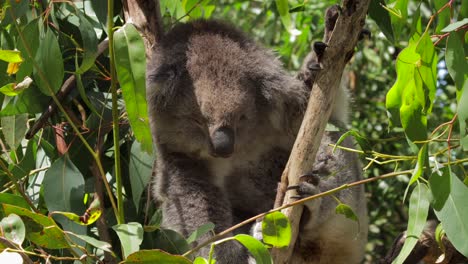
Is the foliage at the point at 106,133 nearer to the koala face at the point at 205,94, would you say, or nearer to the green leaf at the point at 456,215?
the green leaf at the point at 456,215

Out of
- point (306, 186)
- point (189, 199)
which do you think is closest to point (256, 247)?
point (306, 186)

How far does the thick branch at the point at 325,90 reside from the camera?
2012 mm

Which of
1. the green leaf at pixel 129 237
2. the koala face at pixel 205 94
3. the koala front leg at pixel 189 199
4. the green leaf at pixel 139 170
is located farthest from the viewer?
the koala front leg at pixel 189 199

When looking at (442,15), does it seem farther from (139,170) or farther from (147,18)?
(147,18)

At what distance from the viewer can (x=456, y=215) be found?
1.68 metres

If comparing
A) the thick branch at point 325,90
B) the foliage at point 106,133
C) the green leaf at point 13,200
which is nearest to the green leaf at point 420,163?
the foliage at point 106,133

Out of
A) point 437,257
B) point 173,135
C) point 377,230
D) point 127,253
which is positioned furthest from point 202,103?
point 377,230

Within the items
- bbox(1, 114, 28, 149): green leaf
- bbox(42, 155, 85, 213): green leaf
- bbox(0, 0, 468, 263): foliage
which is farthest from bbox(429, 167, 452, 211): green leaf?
bbox(1, 114, 28, 149): green leaf

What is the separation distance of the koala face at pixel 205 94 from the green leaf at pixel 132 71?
683 millimetres

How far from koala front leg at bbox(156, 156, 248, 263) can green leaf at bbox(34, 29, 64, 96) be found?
2.95ft

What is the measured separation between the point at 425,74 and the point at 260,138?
1.22 m

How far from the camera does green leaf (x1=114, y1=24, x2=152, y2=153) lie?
5.83 ft

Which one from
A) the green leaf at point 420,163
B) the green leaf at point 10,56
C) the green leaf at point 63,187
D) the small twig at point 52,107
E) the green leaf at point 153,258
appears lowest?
the green leaf at point 153,258

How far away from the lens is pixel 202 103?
255 cm
